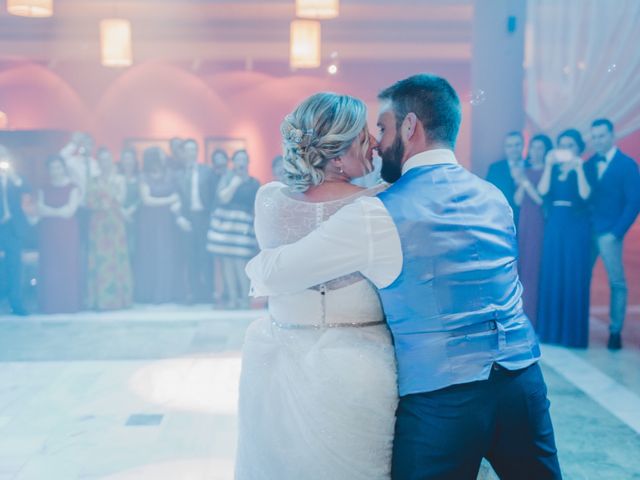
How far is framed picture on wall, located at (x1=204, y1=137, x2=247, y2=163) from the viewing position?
966 cm

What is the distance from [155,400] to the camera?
3.88 meters

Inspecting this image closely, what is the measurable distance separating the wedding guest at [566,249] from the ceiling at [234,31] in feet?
10.5

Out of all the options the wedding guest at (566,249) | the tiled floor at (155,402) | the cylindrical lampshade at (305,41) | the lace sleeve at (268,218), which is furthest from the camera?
the cylindrical lampshade at (305,41)

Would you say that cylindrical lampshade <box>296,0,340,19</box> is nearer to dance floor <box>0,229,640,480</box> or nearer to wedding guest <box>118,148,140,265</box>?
wedding guest <box>118,148,140,265</box>

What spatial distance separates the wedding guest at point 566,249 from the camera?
4.98m

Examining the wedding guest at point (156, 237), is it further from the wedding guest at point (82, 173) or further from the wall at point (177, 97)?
the wall at point (177, 97)

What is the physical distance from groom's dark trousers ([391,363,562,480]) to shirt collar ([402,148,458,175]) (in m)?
0.45

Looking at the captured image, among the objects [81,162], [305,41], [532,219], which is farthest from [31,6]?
[532,219]

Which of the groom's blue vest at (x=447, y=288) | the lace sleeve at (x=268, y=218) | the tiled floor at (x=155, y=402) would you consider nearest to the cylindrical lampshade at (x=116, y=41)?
the tiled floor at (x=155, y=402)

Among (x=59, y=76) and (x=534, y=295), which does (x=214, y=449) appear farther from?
(x=59, y=76)

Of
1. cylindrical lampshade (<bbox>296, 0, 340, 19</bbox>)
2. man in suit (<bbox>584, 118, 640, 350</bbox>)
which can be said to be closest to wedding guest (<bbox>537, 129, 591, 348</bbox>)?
man in suit (<bbox>584, 118, 640, 350</bbox>)

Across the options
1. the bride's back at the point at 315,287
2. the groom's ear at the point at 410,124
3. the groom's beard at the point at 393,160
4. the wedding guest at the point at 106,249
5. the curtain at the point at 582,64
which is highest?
the curtain at the point at 582,64

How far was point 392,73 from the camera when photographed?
9891 millimetres

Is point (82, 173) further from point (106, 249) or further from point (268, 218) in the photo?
point (268, 218)
